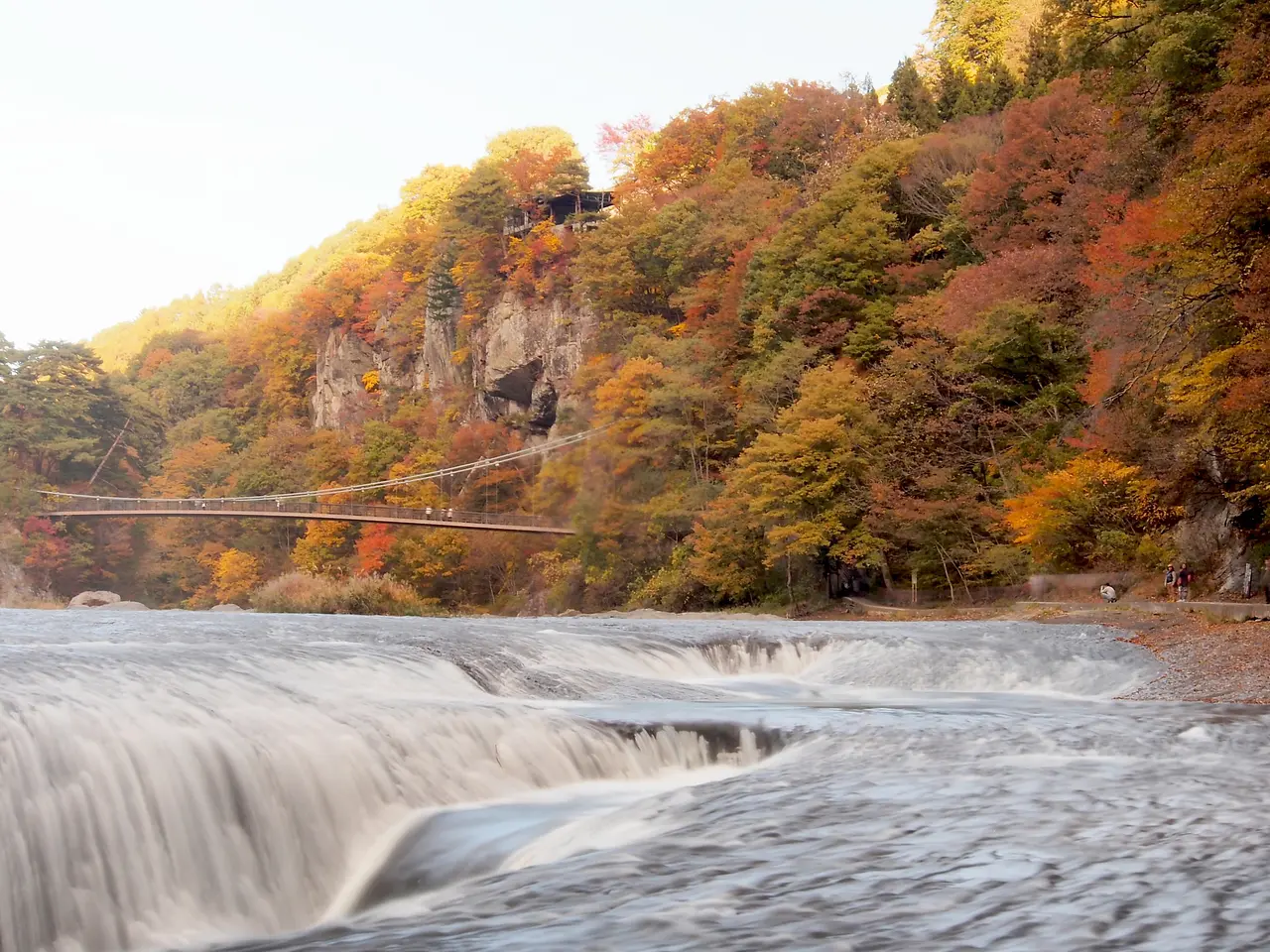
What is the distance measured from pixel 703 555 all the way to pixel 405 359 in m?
48.3

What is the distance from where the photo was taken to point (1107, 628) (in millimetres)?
19484

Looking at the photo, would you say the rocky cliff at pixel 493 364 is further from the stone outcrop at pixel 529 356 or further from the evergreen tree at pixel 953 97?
the evergreen tree at pixel 953 97

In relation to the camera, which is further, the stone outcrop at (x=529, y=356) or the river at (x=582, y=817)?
the stone outcrop at (x=529, y=356)

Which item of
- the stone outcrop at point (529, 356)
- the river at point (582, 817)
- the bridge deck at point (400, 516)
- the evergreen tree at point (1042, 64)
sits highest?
the evergreen tree at point (1042, 64)

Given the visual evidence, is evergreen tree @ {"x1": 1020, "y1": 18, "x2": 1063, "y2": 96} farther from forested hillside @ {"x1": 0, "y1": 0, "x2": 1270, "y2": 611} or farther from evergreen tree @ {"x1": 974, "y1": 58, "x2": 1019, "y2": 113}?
evergreen tree @ {"x1": 974, "y1": 58, "x2": 1019, "y2": 113}

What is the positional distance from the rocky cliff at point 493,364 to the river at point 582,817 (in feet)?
172

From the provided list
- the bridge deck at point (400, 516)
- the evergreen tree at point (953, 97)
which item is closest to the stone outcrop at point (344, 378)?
the bridge deck at point (400, 516)

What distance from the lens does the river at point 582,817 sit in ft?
14.0

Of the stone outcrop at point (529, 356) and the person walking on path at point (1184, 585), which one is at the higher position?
the stone outcrop at point (529, 356)

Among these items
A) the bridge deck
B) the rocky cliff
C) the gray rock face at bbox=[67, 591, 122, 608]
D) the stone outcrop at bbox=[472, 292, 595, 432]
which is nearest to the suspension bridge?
the bridge deck

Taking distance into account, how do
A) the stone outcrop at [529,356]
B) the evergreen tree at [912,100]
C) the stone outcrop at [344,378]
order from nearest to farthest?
the evergreen tree at [912,100] < the stone outcrop at [529,356] < the stone outcrop at [344,378]

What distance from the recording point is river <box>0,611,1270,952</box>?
428 centimetres

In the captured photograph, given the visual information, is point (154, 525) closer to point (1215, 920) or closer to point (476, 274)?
point (476, 274)

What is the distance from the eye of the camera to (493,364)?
220 ft
